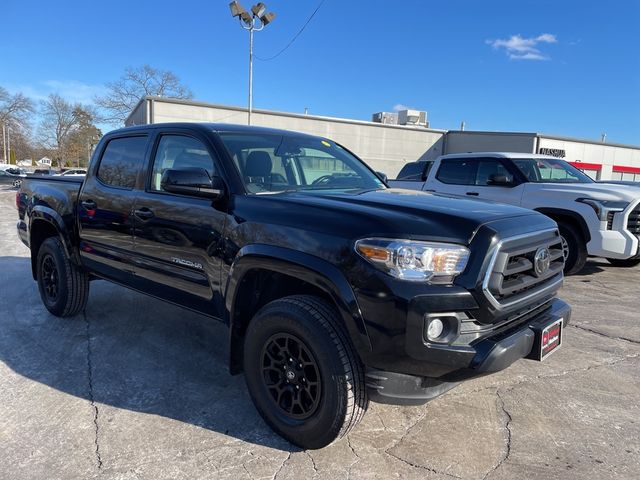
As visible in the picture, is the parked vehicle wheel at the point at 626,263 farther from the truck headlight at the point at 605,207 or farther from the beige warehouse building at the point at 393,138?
the beige warehouse building at the point at 393,138

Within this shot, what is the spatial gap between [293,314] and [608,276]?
22.4 feet

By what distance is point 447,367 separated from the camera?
2.32 metres

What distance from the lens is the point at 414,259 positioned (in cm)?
234

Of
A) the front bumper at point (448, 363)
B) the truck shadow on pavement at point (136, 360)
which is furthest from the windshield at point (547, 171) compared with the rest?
the front bumper at point (448, 363)

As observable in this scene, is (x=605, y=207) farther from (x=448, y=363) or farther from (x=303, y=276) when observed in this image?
(x=303, y=276)

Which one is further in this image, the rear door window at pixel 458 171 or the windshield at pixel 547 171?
the rear door window at pixel 458 171

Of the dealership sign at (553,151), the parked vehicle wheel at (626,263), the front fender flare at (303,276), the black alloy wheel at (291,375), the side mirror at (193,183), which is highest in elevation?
the dealership sign at (553,151)

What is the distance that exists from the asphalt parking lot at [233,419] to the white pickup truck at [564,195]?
2.41 m

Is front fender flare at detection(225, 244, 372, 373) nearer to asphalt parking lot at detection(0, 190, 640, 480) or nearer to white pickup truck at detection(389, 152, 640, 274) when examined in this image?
asphalt parking lot at detection(0, 190, 640, 480)

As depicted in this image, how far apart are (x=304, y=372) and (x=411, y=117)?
32391mm

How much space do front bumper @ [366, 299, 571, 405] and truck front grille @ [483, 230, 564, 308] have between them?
0.60ft

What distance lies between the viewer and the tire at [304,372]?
8.20ft

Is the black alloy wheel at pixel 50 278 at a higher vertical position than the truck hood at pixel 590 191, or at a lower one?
lower

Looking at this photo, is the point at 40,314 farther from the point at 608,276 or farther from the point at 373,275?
the point at 608,276
